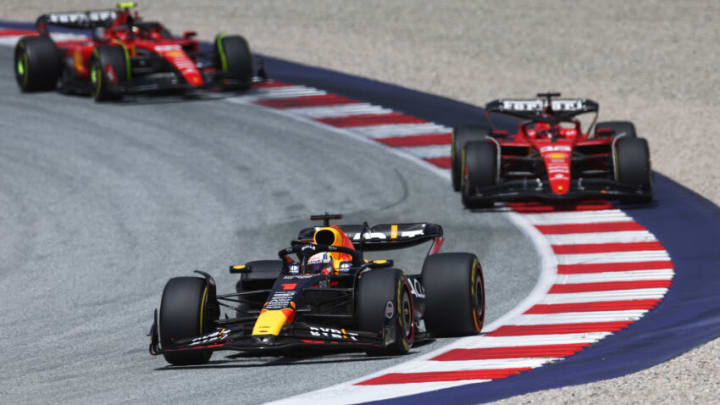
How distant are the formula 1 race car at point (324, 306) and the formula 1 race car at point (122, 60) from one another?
45.7ft

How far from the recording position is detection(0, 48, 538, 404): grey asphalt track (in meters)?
11.7

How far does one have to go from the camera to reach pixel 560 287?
1534cm

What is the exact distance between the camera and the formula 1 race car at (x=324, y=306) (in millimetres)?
11453

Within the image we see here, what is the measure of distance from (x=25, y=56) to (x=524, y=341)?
1793cm

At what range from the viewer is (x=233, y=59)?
27.3 meters

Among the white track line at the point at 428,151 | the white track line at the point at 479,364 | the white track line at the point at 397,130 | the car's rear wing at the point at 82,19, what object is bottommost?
the white track line at the point at 428,151

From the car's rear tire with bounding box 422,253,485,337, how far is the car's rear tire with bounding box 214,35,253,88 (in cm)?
1532

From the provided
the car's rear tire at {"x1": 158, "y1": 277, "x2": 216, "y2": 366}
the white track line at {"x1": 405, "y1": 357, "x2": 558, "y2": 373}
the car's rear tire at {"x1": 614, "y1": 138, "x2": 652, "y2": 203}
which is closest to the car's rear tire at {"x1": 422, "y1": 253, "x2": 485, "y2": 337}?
the white track line at {"x1": 405, "y1": 357, "x2": 558, "y2": 373}

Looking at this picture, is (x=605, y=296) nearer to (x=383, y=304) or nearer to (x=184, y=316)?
(x=383, y=304)

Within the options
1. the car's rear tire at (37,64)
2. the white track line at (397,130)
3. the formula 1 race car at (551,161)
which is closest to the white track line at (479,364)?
the formula 1 race car at (551,161)

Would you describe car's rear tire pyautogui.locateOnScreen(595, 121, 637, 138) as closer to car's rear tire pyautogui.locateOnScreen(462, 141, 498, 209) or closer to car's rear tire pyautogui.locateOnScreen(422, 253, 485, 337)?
car's rear tire pyautogui.locateOnScreen(462, 141, 498, 209)

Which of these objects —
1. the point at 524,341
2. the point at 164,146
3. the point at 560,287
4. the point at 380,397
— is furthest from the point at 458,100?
the point at 380,397

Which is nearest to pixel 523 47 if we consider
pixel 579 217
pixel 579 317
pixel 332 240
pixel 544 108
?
pixel 544 108

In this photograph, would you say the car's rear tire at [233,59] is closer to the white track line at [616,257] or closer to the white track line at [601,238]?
the white track line at [601,238]
